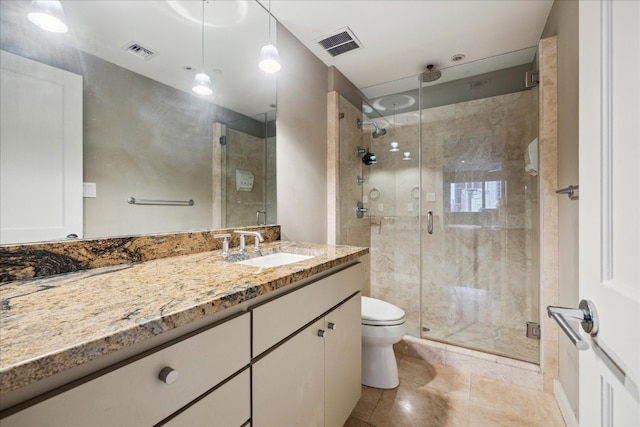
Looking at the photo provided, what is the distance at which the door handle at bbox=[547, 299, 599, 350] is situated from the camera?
53cm

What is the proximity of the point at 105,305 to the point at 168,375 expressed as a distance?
22cm

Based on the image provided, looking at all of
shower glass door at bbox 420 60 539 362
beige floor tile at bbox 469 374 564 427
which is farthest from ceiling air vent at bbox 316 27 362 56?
beige floor tile at bbox 469 374 564 427

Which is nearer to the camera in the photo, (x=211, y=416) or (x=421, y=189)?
(x=211, y=416)

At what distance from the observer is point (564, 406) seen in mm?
1540

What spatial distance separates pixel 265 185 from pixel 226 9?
104 cm

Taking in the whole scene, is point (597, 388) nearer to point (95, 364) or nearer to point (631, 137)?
point (631, 137)

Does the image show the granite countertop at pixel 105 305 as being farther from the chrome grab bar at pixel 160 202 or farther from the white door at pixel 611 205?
the white door at pixel 611 205

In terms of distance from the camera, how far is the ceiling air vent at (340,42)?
6.57 feet

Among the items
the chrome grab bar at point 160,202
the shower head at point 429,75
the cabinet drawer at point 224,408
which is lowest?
the cabinet drawer at point 224,408

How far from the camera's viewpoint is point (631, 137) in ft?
1.48

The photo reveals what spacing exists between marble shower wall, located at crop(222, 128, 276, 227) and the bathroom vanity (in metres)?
0.48

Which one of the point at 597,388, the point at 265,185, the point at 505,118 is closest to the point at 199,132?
the point at 265,185

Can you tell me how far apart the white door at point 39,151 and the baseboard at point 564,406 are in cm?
246

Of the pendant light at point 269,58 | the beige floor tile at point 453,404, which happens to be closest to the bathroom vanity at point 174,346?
the beige floor tile at point 453,404
